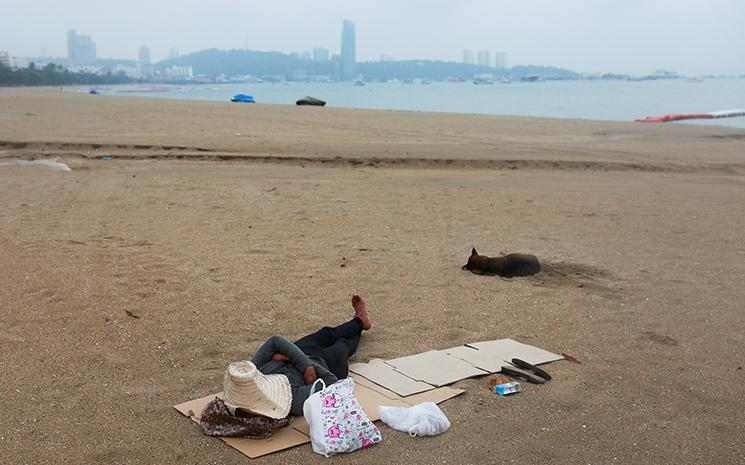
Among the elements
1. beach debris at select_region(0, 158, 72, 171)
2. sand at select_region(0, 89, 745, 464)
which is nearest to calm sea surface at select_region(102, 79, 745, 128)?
sand at select_region(0, 89, 745, 464)

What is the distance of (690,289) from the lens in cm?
735

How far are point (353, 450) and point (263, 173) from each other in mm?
10389

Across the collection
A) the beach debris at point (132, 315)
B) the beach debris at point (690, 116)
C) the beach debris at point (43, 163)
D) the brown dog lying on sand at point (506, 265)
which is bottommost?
the beach debris at point (132, 315)

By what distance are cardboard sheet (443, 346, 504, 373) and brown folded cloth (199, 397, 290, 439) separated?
1687mm

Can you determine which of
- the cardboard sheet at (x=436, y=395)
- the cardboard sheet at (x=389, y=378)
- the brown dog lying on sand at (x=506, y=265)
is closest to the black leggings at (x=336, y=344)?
the cardboard sheet at (x=389, y=378)

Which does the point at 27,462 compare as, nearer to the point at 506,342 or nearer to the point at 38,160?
the point at 506,342

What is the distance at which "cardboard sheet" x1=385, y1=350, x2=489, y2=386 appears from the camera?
5.03 meters

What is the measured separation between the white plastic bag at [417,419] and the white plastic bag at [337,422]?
0.70 ft

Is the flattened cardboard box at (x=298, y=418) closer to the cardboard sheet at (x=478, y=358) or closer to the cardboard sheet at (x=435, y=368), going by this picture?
the cardboard sheet at (x=435, y=368)

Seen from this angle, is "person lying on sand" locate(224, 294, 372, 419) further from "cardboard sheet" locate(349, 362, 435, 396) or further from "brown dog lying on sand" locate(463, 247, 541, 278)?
"brown dog lying on sand" locate(463, 247, 541, 278)

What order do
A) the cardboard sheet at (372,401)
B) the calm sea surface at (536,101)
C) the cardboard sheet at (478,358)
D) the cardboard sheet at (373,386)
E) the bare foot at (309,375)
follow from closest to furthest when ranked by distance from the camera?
the cardboard sheet at (372,401) → the bare foot at (309,375) → the cardboard sheet at (373,386) → the cardboard sheet at (478,358) → the calm sea surface at (536,101)

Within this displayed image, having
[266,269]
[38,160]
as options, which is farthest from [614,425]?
[38,160]

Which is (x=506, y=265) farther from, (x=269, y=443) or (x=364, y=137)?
(x=364, y=137)

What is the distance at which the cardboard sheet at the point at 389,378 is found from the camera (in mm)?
4816
